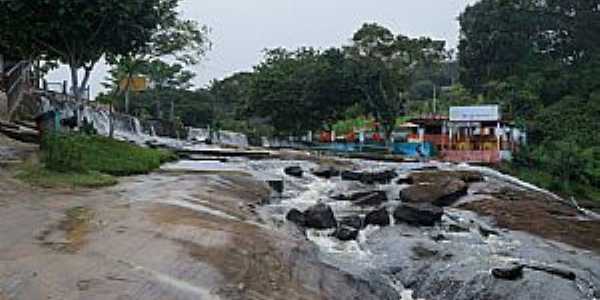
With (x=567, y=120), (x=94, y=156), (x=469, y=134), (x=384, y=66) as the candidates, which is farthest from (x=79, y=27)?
(x=567, y=120)

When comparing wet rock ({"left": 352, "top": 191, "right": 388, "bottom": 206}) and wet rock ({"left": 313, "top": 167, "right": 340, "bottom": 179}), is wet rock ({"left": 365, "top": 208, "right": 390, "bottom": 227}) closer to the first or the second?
wet rock ({"left": 352, "top": 191, "right": 388, "bottom": 206})

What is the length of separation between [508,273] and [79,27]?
20.3 metres

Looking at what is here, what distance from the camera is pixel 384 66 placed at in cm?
5809

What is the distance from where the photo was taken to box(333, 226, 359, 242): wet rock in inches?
713

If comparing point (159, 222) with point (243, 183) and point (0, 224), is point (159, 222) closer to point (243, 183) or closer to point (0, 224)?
point (0, 224)

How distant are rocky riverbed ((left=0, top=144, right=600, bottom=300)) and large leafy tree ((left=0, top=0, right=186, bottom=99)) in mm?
6999

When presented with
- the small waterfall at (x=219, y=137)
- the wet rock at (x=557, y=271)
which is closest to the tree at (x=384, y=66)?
the small waterfall at (x=219, y=137)

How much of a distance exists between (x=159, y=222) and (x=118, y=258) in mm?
3073

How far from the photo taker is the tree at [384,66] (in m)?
57.0

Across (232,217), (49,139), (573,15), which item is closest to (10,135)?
(49,139)

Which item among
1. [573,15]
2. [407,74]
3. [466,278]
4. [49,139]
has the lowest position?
[466,278]

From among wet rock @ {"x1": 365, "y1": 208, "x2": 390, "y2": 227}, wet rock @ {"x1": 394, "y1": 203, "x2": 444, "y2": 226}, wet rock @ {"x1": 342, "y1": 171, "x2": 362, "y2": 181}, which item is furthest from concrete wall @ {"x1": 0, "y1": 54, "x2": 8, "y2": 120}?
wet rock @ {"x1": 394, "y1": 203, "x2": 444, "y2": 226}

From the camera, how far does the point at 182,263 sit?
11211 millimetres

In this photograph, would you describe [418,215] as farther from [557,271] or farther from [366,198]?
[557,271]
